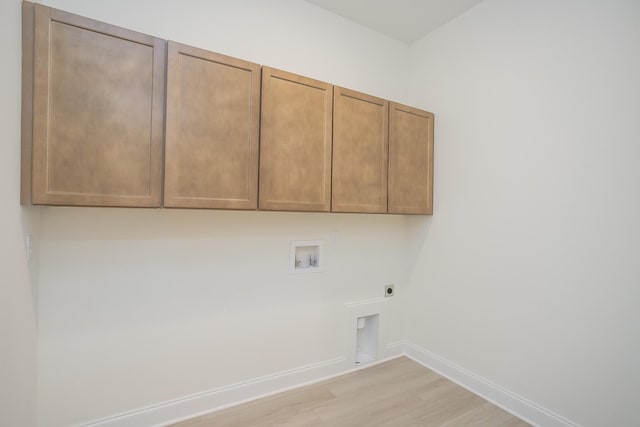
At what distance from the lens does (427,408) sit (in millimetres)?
1999

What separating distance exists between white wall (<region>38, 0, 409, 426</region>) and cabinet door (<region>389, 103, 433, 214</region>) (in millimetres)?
378

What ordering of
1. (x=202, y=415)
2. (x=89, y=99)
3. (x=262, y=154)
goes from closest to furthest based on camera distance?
(x=89, y=99), (x=262, y=154), (x=202, y=415)

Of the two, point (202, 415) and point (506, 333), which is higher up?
point (506, 333)

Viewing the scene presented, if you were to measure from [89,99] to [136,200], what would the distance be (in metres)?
0.50

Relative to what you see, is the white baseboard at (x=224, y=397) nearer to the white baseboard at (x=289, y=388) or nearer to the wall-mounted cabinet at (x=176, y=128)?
the white baseboard at (x=289, y=388)

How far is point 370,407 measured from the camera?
2.00 m

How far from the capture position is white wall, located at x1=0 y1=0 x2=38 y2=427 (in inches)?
45.0

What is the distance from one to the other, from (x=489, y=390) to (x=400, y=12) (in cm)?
301

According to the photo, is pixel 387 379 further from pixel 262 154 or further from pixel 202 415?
pixel 262 154

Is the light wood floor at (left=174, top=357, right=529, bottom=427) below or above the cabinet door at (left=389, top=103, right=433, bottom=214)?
below

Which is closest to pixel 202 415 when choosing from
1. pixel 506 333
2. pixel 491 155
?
pixel 506 333

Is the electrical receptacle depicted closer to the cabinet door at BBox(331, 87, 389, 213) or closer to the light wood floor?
the light wood floor

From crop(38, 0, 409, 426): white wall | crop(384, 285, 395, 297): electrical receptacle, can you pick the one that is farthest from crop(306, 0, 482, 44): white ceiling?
crop(384, 285, 395, 297): electrical receptacle

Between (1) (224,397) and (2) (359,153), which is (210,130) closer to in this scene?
(2) (359,153)
